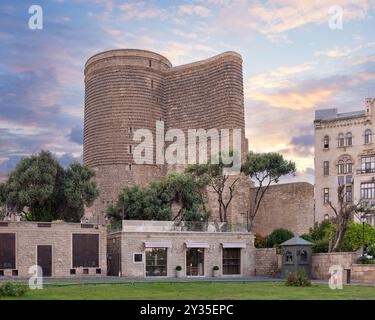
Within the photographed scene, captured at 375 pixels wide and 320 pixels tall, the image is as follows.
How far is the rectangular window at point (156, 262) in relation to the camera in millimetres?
47812

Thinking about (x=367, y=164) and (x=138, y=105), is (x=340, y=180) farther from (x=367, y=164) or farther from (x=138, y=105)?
(x=138, y=105)

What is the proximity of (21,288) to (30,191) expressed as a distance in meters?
31.4

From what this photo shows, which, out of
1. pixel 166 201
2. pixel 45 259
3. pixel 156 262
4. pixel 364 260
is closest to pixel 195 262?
pixel 156 262

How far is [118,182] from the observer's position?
279ft

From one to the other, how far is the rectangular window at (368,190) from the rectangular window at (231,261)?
24804mm

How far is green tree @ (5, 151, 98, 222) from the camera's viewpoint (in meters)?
57.1

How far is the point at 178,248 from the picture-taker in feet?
160

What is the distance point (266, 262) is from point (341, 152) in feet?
101

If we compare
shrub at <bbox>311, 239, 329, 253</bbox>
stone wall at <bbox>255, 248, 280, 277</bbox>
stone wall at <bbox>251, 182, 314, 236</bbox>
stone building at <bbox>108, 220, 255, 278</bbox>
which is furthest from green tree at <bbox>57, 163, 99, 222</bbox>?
stone wall at <bbox>251, 182, 314, 236</bbox>

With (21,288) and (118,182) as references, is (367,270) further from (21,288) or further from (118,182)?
(118,182)

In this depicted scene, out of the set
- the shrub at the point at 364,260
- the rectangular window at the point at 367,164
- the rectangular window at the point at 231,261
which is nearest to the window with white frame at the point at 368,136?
the rectangular window at the point at 367,164

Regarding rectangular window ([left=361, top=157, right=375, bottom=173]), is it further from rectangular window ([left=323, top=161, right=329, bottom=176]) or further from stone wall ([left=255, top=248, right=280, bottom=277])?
stone wall ([left=255, top=248, right=280, bottom=277])

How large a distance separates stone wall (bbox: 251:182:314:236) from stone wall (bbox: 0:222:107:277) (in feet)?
113
